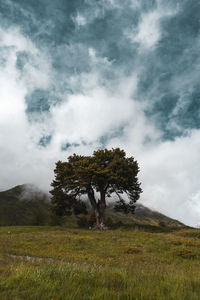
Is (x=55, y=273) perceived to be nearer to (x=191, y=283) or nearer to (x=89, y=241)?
(x=191, y=283)

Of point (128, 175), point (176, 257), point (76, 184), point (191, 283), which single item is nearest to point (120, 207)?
point (128, 175)

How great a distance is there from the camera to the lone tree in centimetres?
2819

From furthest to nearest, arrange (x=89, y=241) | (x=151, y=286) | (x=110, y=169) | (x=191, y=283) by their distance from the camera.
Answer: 1. (x=110, y=169)
2. (x=89, y=241)
3. (x=191, y=283)
4. (x=151, y=286)

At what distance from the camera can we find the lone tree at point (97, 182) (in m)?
28.2

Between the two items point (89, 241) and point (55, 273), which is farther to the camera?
point (89, 241)

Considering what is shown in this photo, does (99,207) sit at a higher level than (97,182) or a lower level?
lower

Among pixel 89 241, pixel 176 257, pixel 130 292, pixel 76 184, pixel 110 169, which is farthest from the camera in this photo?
pixel 76 184

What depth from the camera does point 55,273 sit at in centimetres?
359

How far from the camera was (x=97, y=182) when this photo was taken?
29.9 meters

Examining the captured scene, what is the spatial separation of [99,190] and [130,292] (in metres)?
28.9

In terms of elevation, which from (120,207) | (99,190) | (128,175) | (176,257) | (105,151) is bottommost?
(176,257)

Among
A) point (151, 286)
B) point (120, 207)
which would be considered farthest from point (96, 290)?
point (120, 207)

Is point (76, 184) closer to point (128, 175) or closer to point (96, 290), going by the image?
point (128, 175)

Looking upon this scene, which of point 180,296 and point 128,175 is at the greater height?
point 128,175
